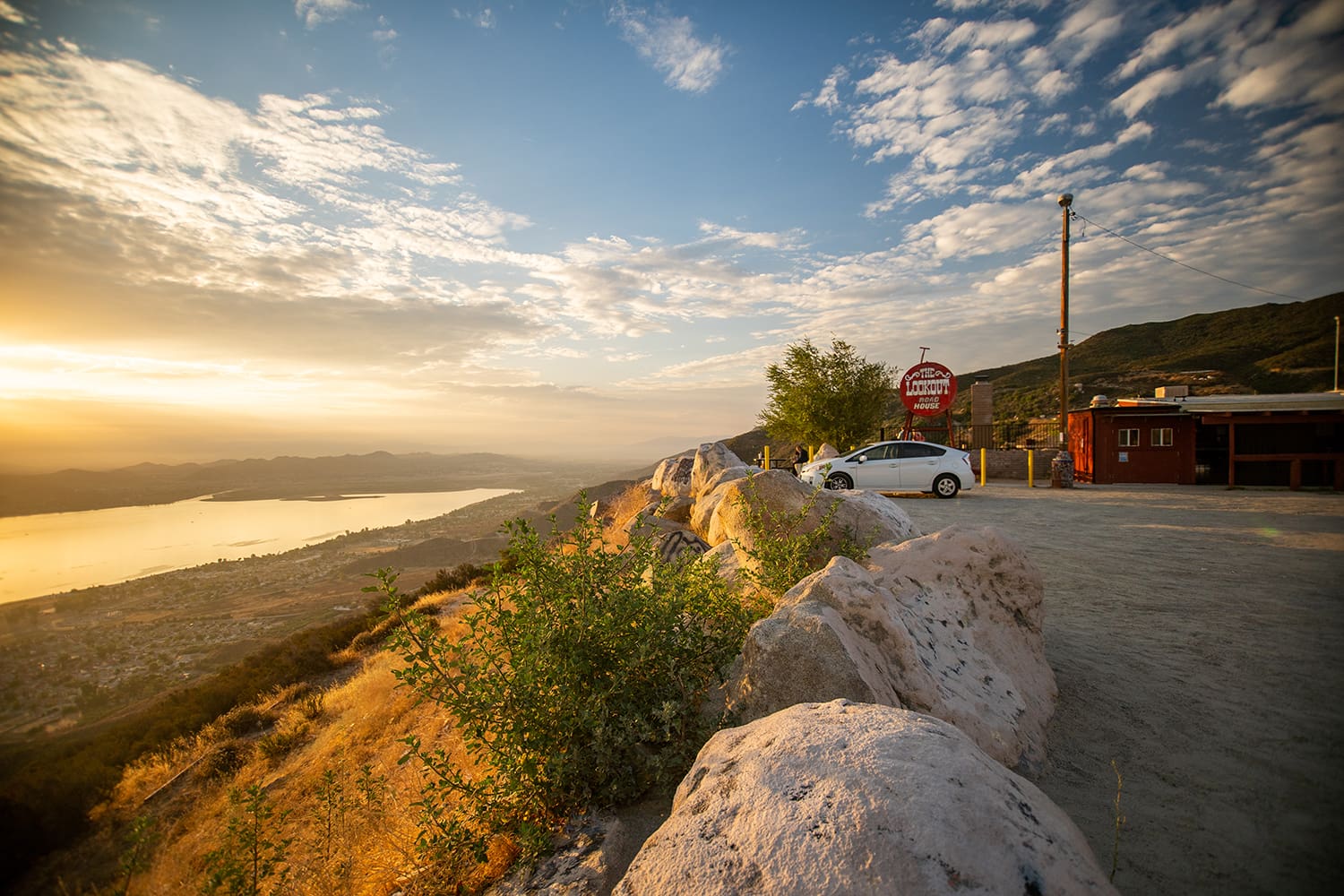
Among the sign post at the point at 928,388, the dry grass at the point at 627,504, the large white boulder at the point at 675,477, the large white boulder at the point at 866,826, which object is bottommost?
the dry grass at the point at 627,504

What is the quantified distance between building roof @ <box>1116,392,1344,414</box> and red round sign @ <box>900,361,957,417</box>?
25.4ft

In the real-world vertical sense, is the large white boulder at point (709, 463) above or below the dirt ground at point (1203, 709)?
above

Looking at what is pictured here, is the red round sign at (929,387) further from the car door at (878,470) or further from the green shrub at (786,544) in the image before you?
the green shrub at (786,544)

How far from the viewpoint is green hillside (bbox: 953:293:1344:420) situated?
156ft

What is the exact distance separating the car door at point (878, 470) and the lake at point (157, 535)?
221 ft

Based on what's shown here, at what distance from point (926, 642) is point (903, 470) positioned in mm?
14537

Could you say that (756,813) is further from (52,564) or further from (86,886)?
(52,564)

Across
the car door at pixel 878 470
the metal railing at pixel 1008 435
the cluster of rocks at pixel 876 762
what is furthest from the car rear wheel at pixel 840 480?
the cluster of rocks at pixel 876 762

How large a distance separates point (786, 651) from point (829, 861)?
5.44 ft

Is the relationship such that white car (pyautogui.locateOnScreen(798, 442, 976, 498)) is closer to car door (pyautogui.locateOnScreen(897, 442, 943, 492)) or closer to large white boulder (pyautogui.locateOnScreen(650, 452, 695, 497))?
car door (pyautogui.locateOnScreen(897, 442, 943, 492))

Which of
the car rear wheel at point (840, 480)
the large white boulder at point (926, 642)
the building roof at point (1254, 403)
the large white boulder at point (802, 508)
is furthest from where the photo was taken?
the building roof at point (1254, 403)

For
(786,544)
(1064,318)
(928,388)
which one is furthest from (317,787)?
(1064,318)

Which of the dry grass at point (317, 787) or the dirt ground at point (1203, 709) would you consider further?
the dry grass at point (317, 787)

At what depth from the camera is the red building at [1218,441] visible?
19.4 metres
